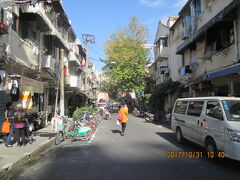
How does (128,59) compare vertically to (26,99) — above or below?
above

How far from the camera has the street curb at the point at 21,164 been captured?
17.1 feet

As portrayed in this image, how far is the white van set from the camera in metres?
5.20

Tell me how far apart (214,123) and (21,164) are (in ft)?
19.7

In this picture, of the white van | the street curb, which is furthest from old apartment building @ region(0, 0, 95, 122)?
the white van

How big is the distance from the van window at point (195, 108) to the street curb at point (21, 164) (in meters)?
5.86

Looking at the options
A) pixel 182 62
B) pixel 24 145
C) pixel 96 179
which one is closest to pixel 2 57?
pixel 24 145

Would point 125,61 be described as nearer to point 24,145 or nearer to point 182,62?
point 182,62

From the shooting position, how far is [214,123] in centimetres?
598

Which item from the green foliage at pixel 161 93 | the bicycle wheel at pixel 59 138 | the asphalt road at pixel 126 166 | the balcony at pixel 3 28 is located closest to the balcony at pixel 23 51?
the balcony at pixel 3 28

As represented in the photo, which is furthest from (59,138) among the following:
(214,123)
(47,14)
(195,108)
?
(47,14)

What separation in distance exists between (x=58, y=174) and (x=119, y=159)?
198 centimetres

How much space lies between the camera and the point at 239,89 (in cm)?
1138

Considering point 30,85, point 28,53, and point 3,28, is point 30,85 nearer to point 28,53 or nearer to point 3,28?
point 28,53

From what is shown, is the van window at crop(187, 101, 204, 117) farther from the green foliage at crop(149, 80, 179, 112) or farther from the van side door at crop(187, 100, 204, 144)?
the green foliage at crop(149, 80, 179, 112)
